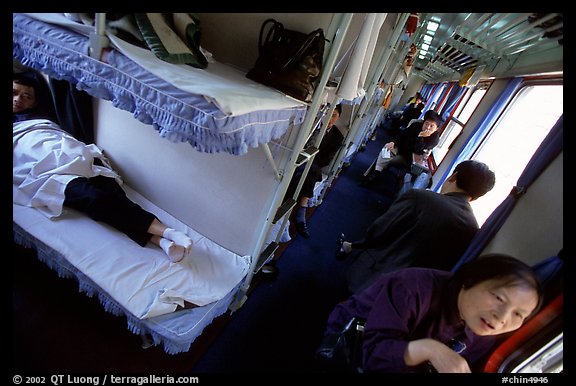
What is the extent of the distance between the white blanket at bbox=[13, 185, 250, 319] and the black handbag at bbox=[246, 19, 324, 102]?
1295mm

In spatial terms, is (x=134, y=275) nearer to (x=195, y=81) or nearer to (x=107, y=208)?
(x=107, y=208)

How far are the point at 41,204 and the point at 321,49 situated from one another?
2022 mm

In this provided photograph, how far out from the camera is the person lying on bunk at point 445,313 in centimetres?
81

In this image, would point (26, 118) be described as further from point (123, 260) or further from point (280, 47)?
point (280, 47)

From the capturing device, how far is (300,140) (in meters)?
1.36

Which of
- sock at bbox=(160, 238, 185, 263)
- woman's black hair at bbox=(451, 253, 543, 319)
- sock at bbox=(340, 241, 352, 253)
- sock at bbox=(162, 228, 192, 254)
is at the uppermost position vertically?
woman's black hair at bbox=(451, 253, 543, 319)

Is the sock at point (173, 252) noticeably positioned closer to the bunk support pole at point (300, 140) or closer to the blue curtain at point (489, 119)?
the bunk support pole at point (300, 140)

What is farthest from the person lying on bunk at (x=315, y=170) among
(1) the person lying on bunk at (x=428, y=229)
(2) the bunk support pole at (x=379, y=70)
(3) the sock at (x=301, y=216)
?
(1) the person lying on bunk at (x=428, y=229)

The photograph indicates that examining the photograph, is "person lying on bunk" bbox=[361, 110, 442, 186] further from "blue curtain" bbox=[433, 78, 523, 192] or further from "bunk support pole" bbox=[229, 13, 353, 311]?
"bunk support pole" bbox=[229, 13, 353, 311]

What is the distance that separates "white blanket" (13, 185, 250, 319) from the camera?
4.41ft

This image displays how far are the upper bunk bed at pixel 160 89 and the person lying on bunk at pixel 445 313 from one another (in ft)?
2.82

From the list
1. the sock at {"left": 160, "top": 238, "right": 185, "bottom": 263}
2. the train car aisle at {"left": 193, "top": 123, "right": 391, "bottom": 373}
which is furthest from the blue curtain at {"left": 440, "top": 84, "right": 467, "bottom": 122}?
the sock at {"left": 160, "top": 238, "right": 185, "bottom": 263}

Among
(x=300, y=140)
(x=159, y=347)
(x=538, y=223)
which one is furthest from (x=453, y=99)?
(x=159, y=347)

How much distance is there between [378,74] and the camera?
293cm
